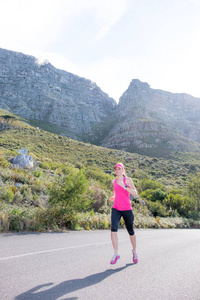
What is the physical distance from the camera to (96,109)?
15150 centimetres

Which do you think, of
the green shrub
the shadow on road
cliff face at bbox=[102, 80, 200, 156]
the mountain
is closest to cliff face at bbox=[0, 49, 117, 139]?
the mountain

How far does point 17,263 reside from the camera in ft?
11.1

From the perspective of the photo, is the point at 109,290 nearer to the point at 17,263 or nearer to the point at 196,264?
the point at 17,263

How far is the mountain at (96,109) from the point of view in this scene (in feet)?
326

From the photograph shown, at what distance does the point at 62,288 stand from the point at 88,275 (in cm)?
66

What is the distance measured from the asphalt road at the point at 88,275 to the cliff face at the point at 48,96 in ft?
343

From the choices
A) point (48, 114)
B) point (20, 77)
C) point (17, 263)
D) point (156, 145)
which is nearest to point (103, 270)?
point (17, 263)

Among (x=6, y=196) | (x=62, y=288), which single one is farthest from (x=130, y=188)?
(x=6, y=196)

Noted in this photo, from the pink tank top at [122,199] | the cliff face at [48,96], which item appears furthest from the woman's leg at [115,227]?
the cliff face at [48,96]

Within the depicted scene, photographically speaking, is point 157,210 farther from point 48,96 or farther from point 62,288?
point 48,96

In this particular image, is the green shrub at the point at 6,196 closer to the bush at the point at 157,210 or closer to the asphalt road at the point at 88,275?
the asphalt road at the point at 88,275

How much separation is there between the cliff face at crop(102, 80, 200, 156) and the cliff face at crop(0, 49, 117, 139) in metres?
A: 21.7

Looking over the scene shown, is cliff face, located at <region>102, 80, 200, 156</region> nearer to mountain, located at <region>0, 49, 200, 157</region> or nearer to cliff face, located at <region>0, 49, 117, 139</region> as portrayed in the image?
mountain, located at <region>0, 49, 200, 157</region>

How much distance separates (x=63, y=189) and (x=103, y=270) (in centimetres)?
547
